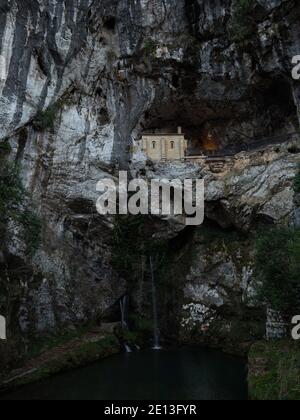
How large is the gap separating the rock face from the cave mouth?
0.36ft

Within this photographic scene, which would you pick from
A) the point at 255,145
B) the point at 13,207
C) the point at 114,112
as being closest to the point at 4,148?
the point at 13,207

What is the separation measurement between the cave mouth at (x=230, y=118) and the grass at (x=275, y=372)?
48.0 feet

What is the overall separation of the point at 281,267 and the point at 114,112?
15983mm

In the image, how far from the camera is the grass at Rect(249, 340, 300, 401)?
34.7ft

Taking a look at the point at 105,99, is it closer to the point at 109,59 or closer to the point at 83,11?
the point at 109,59

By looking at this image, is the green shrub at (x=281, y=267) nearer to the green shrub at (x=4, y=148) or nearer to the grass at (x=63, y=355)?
the grass at (x=63, y=355)

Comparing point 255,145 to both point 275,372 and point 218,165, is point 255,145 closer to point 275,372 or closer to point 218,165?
point 218,165

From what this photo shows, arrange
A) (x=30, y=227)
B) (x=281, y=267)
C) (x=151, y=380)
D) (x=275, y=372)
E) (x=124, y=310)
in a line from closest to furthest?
(x=275, y=372) < (x=281, y=267) < (x=30, y=227) < (x=151, y=380) < (x=124, y=310)

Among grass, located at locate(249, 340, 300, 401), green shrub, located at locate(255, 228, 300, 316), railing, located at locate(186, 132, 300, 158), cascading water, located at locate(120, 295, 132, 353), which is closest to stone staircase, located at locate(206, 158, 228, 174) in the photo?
railing, located at locate(186, 132, 300, 158)

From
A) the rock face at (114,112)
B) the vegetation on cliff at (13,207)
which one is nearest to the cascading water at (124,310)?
the rock face at (114,112)

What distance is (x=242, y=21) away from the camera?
24.3 m

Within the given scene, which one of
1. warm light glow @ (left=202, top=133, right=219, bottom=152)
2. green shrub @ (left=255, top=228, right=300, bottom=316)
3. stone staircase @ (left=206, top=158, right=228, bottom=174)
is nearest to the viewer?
green shrub @ (left=255, top=228, right=300, bottom=316)

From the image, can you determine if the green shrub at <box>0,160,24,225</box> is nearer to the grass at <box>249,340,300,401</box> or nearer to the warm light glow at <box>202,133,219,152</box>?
the grass at <box>249,340,300,401</box>

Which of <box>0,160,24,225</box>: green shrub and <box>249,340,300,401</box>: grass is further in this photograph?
<box>0,160,24,225</box>: green shrub
